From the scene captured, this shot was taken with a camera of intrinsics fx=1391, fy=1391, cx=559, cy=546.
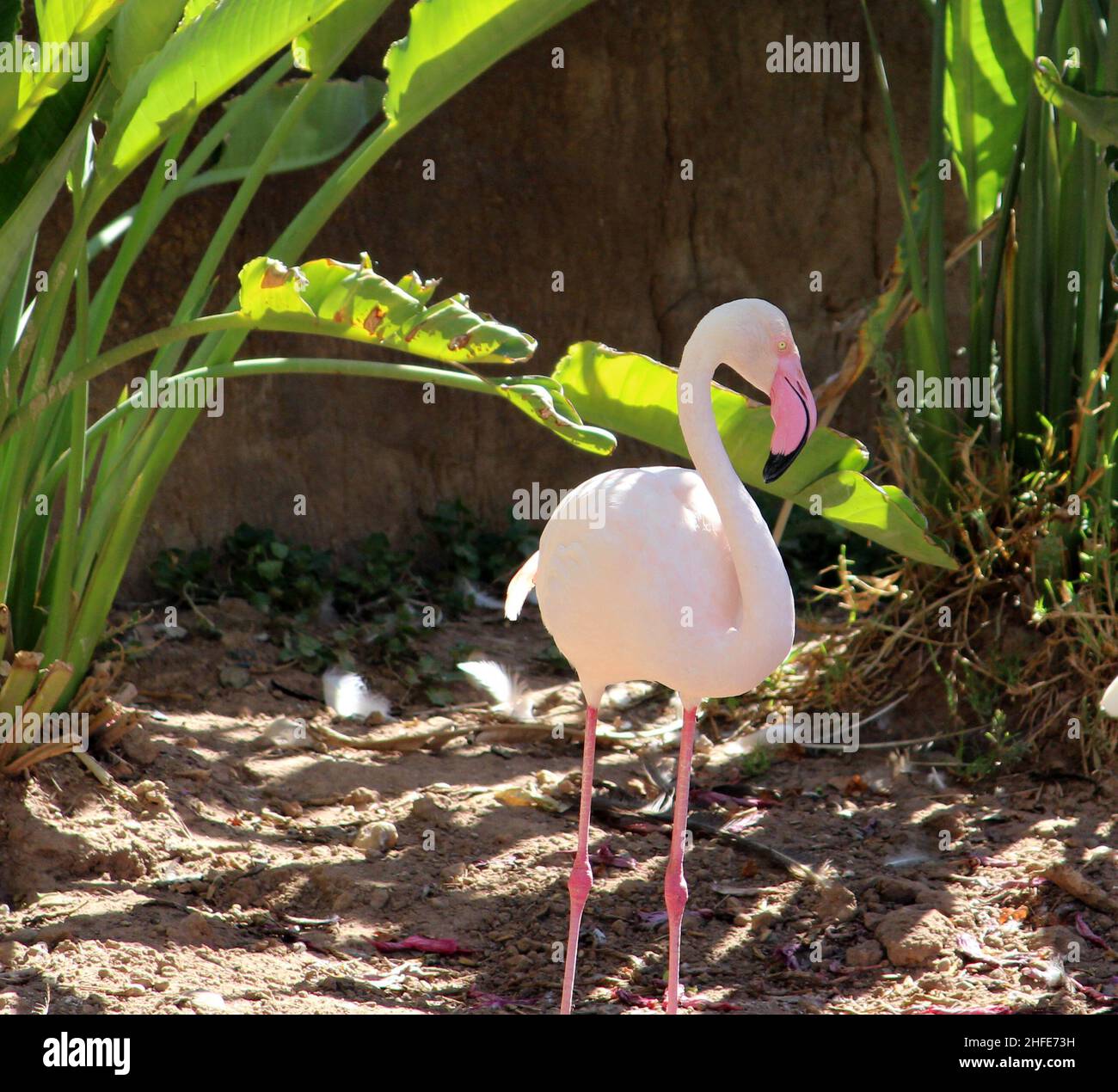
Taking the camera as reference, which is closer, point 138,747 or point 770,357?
point 770,357

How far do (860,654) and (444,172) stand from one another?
2821 millimetres

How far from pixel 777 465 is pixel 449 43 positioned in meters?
1.24

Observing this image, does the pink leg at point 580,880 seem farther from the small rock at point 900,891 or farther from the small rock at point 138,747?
the small rock at point 138,747

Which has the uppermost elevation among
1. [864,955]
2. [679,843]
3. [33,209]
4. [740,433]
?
[33,209]

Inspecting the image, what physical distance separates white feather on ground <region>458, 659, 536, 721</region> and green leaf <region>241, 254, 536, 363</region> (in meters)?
2.30

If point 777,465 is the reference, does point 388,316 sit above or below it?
above

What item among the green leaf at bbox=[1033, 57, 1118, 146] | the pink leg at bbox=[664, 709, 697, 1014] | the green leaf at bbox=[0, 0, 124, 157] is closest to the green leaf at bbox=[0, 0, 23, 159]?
the green leaf at bbox=[0, 0, 124, 157]

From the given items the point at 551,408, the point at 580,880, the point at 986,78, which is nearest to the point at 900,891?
the point at 580,880

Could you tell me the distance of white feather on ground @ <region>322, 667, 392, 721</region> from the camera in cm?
469

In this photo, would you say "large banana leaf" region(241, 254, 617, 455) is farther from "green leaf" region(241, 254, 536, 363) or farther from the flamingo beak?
the flamingo beak

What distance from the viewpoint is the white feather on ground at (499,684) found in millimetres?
4812

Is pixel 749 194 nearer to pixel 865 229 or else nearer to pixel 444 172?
pixel 865 229

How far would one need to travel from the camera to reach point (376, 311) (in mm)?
2619

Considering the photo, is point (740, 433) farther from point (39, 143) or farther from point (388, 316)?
point (39, 143)
